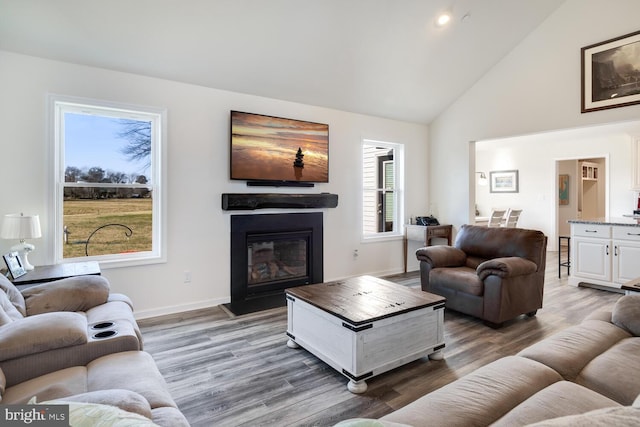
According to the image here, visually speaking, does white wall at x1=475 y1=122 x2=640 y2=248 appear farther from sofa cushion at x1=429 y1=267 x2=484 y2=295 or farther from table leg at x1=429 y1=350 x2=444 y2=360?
table leg at x1=429 y1=350 x2=444 y2=360

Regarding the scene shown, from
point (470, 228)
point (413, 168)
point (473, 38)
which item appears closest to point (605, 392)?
point (470, 228)

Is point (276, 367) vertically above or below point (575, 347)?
below

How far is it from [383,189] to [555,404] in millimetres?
4488

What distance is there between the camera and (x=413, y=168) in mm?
5801

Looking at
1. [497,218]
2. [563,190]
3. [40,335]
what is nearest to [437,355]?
[40,335]

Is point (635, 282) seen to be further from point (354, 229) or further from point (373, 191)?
point (373, 191)

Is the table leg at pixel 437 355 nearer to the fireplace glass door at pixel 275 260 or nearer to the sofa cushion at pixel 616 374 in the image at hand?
the sofa cushion at pixel 616 374

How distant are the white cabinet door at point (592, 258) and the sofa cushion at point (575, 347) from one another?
3203mm

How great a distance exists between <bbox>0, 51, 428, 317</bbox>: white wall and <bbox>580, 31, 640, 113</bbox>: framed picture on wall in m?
2.57

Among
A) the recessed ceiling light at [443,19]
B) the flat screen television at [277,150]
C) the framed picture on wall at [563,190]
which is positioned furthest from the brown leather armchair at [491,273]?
the framed picture on wall at [563,190]

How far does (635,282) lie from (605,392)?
1541mm

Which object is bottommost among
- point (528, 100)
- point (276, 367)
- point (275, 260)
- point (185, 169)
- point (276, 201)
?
point (276, 367)

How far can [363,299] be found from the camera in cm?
271

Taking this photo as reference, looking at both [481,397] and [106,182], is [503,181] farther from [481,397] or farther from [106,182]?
[106,182]
